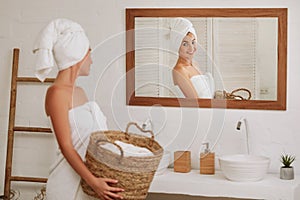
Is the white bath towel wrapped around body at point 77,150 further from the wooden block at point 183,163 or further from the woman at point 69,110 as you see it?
the wooden block at point 183,163

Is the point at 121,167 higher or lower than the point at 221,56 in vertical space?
lower

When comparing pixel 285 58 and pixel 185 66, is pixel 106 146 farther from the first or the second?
pixel 285 58

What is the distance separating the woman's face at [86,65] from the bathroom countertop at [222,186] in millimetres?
884

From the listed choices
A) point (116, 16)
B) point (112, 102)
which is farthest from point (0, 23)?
point (112, 102)

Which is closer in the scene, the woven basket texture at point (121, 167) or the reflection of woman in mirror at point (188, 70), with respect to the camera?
the woven basket texture at point (121, 167)

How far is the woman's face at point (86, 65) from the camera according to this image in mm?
2802

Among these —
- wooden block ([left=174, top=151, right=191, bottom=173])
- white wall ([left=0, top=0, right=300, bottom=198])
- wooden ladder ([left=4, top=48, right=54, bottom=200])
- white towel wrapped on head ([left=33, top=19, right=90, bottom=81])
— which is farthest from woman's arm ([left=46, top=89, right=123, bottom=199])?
wooden ladder ([left=4, top=48, right=54, bottom=200])

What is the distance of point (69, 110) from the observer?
8.88 ft

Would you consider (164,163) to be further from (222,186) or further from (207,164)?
(222,186)

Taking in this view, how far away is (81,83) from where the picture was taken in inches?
112

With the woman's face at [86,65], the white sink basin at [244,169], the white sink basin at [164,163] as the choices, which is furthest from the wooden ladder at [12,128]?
the white sink basin at [244,169]

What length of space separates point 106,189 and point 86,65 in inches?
21.9

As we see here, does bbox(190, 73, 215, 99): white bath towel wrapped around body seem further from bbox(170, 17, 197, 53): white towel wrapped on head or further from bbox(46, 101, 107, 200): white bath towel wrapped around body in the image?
bbox(46, 101, 107, 200): white bath towel wrapped around body

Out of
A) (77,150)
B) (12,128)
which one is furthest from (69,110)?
(12,128)
